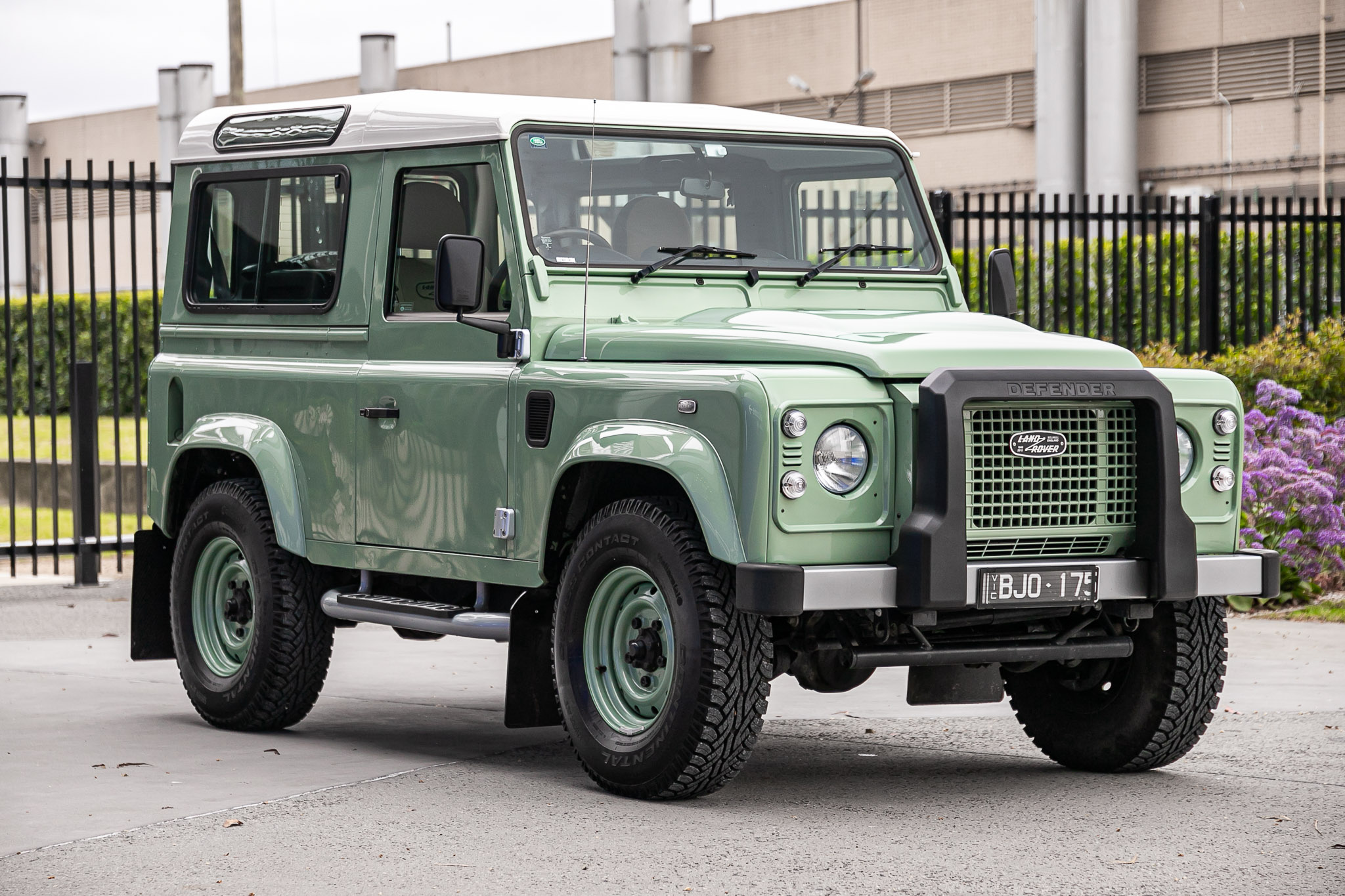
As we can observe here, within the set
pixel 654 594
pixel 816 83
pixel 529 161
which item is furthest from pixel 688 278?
pixel 816 83

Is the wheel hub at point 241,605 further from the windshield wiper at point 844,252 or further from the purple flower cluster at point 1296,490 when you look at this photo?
the purple flower cluster at point 1296,490

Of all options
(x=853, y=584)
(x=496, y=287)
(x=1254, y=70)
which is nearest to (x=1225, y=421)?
(x=853, y=584)

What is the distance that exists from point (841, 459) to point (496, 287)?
1.74m

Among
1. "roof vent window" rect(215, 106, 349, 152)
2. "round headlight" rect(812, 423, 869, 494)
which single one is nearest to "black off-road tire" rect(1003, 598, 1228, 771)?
"round headlight" rect(812, 423, 869, 494)

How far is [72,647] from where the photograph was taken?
11.0 meters

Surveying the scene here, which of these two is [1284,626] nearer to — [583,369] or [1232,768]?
[1232,768]

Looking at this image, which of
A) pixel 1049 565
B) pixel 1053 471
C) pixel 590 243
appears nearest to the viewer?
pixel 1049 565

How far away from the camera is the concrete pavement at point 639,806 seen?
555 centimetres

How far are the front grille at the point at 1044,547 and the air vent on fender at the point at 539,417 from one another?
1515mm

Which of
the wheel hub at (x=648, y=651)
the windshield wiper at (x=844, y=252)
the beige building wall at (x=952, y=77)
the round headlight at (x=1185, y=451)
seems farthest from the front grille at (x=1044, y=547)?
the beige building wall at (x=952, y=77)

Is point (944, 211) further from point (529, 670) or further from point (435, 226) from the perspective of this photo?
point (529, 670)

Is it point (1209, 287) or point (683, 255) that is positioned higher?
point (1209, 287)

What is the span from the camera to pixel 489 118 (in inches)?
292

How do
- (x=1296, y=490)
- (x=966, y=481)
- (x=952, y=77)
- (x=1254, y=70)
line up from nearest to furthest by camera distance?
(x=966, y=481) < (x=1296, y=490) < (x=1254, y=70) < (x=952, y=77)
